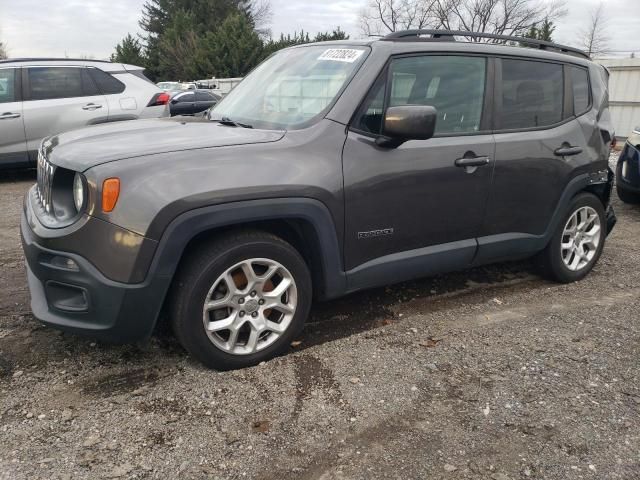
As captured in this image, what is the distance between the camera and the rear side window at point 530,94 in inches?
145

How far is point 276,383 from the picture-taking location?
111 inches

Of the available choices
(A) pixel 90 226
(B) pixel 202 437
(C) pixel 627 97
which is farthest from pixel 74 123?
(C) pixel 627 97

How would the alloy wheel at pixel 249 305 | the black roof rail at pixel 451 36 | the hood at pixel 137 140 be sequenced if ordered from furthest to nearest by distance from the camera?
the black roof rail at pixel 451 36
the alloy wheel at pixel 249 305
the hood at pixel 137 140

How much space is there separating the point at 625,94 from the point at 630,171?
726 cm

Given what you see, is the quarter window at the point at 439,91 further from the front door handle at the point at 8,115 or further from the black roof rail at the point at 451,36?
the front door handle at the point at 8,115

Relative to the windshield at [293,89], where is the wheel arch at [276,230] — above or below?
below

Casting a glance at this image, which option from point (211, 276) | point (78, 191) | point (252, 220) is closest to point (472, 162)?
point (252, 220)

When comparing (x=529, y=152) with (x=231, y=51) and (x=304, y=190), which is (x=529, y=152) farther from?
(x=231, y=51)

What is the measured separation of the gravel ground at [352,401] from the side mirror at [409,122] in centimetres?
125

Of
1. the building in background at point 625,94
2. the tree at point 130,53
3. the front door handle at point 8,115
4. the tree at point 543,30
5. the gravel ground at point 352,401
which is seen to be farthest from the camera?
the tree at point 130,53

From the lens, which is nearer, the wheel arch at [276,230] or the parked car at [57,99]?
the wheel arch at [276,230]

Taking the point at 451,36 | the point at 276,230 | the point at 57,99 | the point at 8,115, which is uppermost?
the point at 451,36

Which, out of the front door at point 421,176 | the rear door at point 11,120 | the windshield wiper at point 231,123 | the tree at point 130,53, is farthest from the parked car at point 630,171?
the tree at point 130,53

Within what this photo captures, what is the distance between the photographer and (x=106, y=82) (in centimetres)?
841
